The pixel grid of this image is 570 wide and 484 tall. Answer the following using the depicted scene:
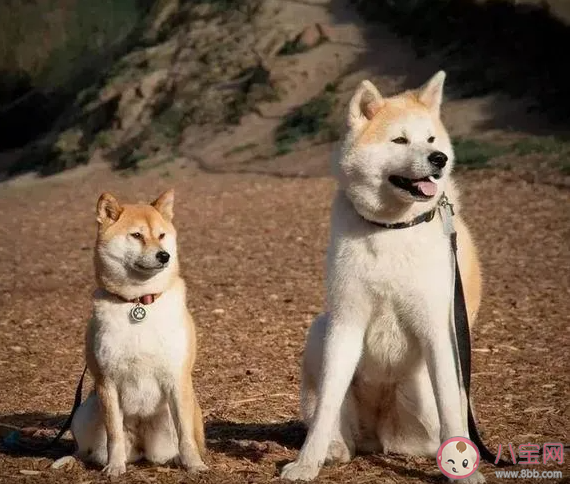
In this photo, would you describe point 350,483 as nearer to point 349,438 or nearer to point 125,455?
point 349,438

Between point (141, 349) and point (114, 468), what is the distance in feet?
1.74

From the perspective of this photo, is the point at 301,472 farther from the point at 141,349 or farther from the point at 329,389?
the point at 141,349

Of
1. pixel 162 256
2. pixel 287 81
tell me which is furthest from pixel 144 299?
pixel 287 81

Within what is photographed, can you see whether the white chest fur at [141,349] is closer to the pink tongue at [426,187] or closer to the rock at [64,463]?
the rock at [64,463]

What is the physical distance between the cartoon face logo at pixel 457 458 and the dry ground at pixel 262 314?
0.12m

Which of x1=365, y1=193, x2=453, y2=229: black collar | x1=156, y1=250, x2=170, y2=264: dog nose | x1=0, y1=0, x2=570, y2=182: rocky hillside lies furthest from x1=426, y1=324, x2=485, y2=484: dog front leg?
x1=0, y1=0, x2=570, y2=182: rocky hillside

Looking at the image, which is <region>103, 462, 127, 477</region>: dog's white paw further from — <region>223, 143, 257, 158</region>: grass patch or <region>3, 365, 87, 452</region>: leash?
<region>223, 143, 257, 158</region>: grass patch

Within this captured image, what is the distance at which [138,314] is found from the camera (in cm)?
407

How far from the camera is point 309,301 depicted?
8.02 meters

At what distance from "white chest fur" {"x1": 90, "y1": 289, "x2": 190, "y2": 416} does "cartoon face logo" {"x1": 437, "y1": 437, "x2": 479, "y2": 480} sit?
1.14 meters

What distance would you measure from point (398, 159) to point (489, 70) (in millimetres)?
13624

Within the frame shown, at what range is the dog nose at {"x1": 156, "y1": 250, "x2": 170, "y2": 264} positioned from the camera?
4.12m

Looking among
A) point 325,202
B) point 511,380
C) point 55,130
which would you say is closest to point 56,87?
point 55,130

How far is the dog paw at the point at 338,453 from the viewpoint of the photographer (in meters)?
4.16
